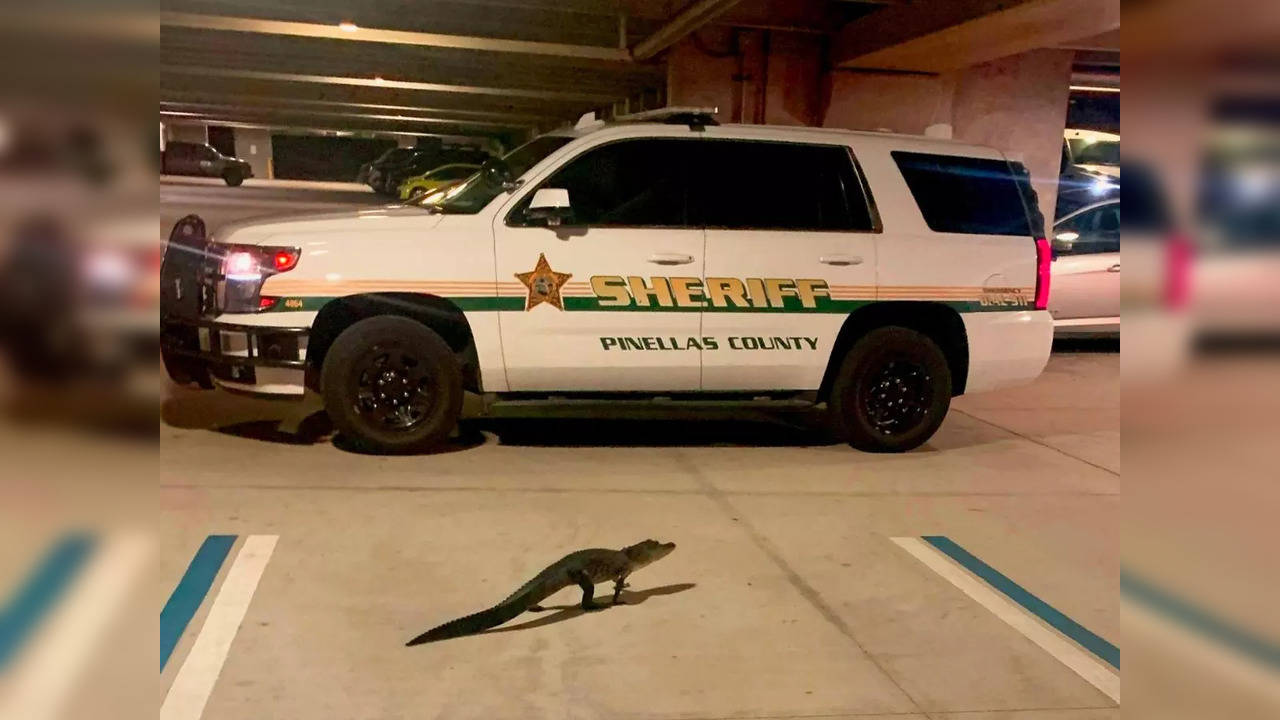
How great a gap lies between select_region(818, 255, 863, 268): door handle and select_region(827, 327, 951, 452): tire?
1.77ft

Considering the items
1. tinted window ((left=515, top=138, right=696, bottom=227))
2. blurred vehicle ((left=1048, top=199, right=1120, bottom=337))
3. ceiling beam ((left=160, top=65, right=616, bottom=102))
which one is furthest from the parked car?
tinted window ((left=515, top=138, right=696, bottom=227))

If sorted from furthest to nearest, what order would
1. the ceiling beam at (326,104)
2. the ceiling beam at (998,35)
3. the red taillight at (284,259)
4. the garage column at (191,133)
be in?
the garage column at (191,133), the ceiling beam at (326,104), the ceiling beam at (998,35), the red taillight at (284,259)

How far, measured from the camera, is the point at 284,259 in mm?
5730

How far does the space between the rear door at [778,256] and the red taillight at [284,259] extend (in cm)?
254

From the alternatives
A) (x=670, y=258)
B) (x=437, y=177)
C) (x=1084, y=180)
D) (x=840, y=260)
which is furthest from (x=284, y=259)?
(x=437, y=177)

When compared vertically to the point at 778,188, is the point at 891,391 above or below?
below

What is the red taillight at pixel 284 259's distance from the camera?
5.72 metres

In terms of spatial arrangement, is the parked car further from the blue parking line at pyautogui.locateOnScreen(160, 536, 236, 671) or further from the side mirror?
the blue parking line at pyautogui.locateOnScreen(160, 536, 236, 671)

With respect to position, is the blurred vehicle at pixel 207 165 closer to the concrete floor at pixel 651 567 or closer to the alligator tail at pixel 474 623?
the concrete floor at pixel 651 567

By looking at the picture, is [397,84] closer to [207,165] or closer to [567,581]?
[567,581]

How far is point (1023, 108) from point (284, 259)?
350 inches

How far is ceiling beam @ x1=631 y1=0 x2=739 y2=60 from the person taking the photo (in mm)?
8598

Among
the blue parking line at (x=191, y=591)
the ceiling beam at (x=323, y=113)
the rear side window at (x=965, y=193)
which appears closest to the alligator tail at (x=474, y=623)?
the blue parking line at (x=191, y=591)

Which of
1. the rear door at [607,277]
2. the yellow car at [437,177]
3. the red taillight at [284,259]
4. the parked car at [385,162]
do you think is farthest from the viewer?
the parked car at [385,162]
